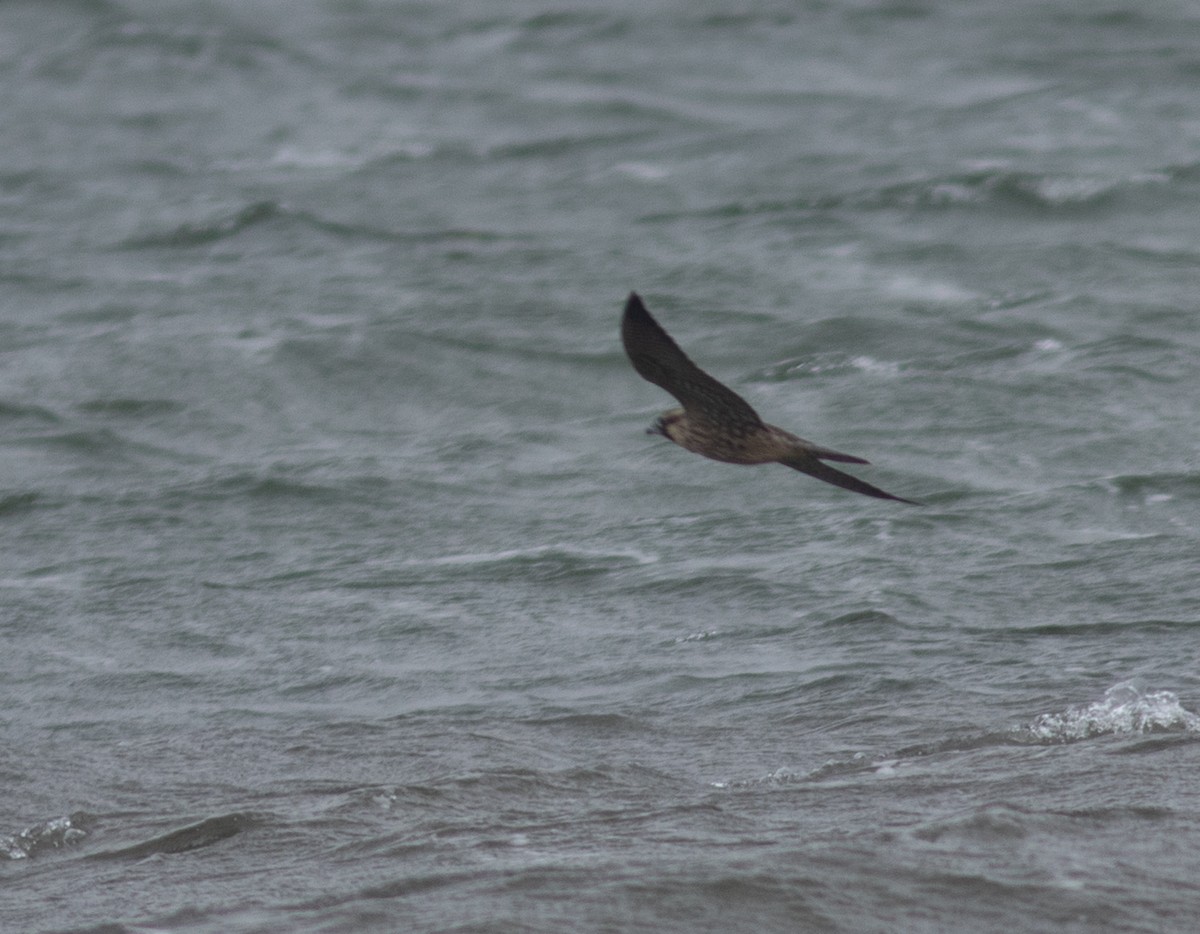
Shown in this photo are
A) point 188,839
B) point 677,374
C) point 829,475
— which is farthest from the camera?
point 829,475

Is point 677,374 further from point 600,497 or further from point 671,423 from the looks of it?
point 600,497

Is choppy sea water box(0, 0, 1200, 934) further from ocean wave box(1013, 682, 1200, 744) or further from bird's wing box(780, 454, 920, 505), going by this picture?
bird's wing box(780, 454, 920, 505)

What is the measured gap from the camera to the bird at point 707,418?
4.98 meters

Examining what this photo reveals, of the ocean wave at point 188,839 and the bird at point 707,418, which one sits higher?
the bird at point 707,418

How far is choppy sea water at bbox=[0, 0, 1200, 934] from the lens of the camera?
16.9 feet

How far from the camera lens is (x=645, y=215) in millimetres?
13859

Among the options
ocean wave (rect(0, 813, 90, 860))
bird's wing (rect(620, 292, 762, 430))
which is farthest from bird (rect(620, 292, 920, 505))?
ocean wave (rect(0, 813, 90, 860))

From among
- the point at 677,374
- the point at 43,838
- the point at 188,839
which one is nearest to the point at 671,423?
the point at 677,374

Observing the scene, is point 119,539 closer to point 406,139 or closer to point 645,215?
point 645,215

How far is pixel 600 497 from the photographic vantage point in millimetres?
9188

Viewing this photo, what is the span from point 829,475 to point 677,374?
2.95ft

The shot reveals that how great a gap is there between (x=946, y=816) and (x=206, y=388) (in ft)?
23.1

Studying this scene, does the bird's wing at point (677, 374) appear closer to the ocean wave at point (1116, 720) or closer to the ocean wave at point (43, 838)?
the ocean wave at point (1116, 720)

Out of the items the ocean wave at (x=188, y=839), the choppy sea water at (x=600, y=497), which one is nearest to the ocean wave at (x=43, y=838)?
the choppy sea water at (x=600, y=497)
